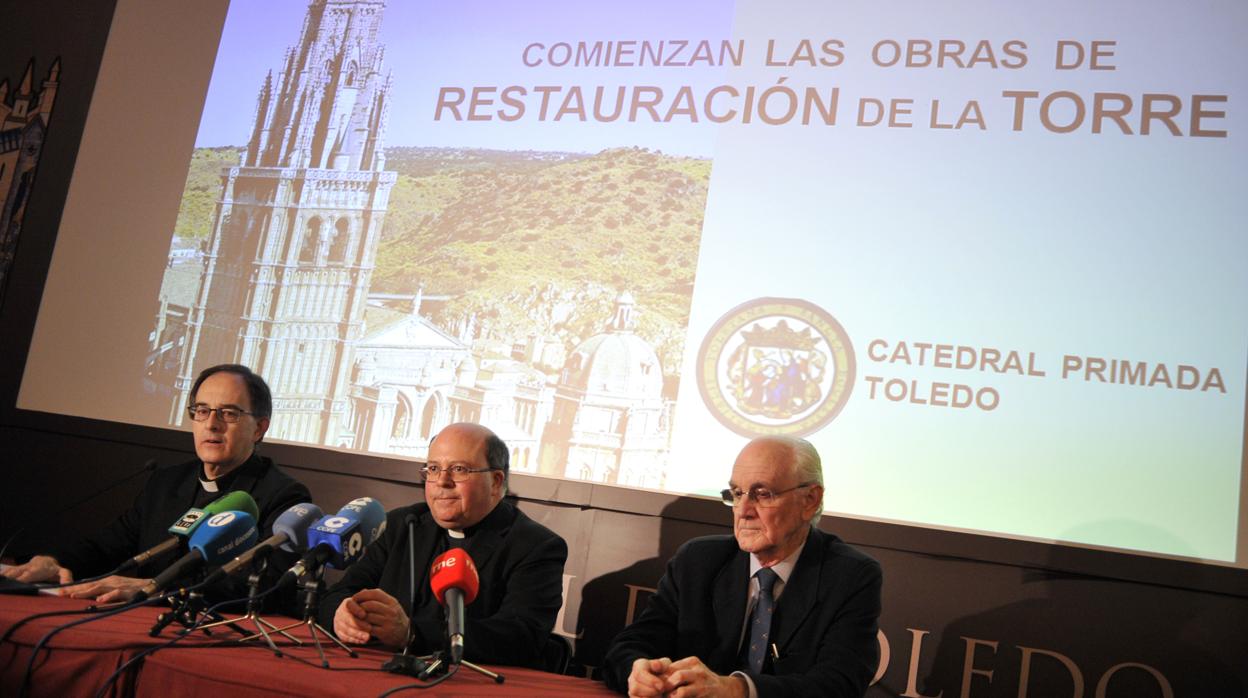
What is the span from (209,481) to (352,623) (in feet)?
4.36

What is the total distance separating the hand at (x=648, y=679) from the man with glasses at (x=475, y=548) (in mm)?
645

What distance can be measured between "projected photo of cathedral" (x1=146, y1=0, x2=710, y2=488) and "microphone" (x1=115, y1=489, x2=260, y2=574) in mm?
1369

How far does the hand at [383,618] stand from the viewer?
2.69 metres

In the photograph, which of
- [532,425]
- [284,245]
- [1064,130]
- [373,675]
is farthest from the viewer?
[284,245]

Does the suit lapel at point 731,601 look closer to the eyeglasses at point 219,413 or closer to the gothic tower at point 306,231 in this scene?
the eyeglasses at point 219,413

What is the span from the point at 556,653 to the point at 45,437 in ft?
9.48

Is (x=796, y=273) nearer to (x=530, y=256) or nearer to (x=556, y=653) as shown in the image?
(x=530, y=256)

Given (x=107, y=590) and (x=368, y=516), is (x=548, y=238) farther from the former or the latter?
(x=107, y=590)

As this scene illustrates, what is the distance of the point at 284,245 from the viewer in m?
4.61

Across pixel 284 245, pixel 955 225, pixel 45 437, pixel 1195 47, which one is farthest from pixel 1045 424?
pixel 45 437

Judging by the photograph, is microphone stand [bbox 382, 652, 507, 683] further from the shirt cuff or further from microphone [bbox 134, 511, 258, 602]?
the shirt cuff

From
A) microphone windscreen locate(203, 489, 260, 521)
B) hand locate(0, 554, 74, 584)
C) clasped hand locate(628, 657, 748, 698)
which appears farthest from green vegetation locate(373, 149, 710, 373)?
clasped hand locate(628, 657, 748, 698)

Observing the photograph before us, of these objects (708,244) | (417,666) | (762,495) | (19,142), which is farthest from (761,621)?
(19,142)

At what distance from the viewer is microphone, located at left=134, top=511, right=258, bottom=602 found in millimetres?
2486
